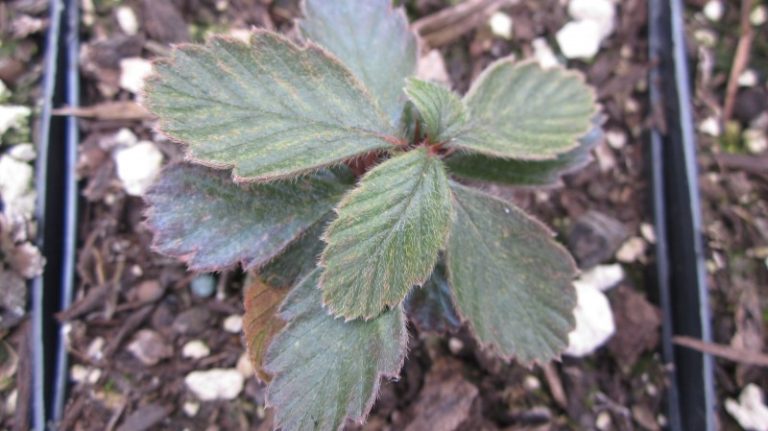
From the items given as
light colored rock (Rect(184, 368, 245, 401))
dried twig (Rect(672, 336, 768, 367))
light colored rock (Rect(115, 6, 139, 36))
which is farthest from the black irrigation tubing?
light colored rock (Rect(115, 6, 139, 36))

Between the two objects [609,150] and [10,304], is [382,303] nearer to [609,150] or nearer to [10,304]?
[10,304]

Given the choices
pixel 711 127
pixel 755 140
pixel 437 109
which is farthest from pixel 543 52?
pixel 437 109

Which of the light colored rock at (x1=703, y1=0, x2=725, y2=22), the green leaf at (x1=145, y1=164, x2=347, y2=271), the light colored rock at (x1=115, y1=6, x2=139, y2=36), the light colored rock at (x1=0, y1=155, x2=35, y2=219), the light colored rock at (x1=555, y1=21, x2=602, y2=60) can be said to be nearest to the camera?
the green leaf at (x1=145, y1=164, x2=347, y2=271)

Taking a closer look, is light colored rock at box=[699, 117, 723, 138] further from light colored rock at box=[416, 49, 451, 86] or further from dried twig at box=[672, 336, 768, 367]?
light colored rock at box=[416, 49, 451, 86]

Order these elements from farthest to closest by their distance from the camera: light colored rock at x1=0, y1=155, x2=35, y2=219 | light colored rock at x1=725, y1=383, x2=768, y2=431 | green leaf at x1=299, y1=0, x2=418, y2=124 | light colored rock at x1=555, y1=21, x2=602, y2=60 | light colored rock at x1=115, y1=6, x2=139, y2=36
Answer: light colored rock at x1=555, y1=21, x2=602, y2=60
light colored rock at x1=115, y1=6, x2=139, y2=36
light colored rock at x1=725, y1=383, x2=768, y2=431
light colored rock at x1=0, y1=155, x2=35, y2=219
green leaf at x1=299, y1=0, x2=418, y2=124

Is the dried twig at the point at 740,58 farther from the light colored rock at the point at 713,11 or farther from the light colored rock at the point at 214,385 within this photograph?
the light colored rock at the point at 214,385

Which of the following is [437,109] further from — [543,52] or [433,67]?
[543,52]

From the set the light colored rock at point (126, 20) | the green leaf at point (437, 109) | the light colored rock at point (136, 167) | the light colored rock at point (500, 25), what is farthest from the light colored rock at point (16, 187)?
the light colored rock at point (500, 25)

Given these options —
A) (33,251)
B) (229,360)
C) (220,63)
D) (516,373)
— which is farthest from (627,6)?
(33,251)
